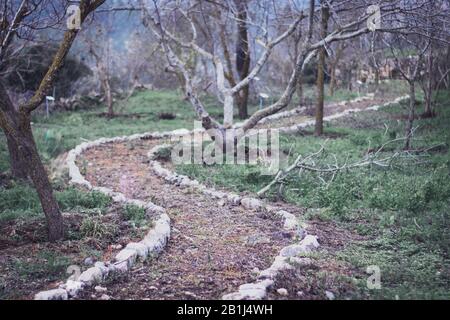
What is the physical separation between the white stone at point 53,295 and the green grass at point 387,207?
2.21m

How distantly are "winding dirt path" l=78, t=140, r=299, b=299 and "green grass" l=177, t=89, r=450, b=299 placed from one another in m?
0.70

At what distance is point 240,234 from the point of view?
226 inches

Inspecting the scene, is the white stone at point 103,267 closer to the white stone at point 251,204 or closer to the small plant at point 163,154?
the white stone at point 251,204

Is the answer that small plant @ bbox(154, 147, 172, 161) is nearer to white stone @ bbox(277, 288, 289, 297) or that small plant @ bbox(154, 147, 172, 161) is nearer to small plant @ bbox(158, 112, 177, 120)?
small plant @ bbox(158, 112, 177, 120)

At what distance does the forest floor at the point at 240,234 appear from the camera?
4.23 m

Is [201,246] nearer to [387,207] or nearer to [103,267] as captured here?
[103,267]

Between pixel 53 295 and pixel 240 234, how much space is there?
2.46 metres

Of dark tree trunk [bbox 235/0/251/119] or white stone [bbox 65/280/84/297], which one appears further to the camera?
dark tree trunk [bbox 235/0/251/119]

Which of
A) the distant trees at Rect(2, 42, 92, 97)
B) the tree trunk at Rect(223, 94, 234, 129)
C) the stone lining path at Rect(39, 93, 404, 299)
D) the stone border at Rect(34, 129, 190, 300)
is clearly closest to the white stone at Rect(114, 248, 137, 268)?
the stone border at Rect(34, 129, 190, 300)

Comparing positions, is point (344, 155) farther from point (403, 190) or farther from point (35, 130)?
point (35, 130)

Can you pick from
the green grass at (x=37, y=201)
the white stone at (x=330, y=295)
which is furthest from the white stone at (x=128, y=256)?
the white stone at (x=330, y=295)

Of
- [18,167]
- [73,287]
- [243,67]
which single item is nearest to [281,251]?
[73,287]

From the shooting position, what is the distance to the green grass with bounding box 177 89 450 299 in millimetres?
4379

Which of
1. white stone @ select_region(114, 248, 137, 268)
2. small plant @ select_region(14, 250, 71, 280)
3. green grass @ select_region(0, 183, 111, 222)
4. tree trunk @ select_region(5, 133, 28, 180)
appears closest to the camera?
small plant @ select_region(14, 250, 71, 280)
